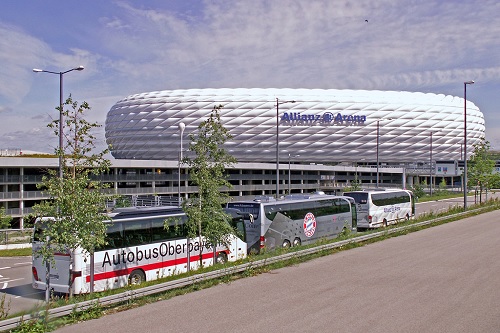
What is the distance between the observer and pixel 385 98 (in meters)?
106

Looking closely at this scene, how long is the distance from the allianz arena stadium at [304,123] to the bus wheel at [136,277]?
83633 millimetres

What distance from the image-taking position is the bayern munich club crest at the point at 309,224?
2366cm

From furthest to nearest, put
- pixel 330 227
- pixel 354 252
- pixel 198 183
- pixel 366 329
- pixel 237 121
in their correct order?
pixel 237 121
pixel 330 227
pixel 354 252
pixel 198 183
pixel 366 329

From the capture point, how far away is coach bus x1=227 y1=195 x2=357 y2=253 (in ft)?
69.8

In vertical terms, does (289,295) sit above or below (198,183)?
below

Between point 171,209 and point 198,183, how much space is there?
3.35 metres

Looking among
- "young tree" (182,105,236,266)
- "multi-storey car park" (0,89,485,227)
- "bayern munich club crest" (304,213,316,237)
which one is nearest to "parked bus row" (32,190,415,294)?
"bayern munich club crest" (304,213,316,237)

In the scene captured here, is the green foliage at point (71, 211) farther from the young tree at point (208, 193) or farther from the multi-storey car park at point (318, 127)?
the multi-storey car park at point (318, 127)

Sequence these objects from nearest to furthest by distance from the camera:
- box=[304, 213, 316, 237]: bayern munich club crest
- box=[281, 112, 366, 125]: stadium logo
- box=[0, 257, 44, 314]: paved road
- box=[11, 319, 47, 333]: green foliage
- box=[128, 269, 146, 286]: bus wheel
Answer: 1. box=[11, 319, 47, 333]: green foliage
2. box=[0, 257, 44, 314]: paved road
3. box=[128, 269, 146, 286]: bus wheel
4. box=[304, 213, 316, 237]: bayern munich club crest
5. box=[281, 112, 366, 125]: stadium logo

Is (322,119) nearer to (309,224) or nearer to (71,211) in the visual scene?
(309,224)

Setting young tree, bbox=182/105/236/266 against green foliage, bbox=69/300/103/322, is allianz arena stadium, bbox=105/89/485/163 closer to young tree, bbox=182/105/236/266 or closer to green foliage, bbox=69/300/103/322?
young tree, bbox=182/105/236/266

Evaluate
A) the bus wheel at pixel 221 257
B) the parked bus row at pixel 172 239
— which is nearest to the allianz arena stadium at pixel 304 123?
the parked bus row at pixel 172 239

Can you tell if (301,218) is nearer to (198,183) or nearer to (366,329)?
(198,183)

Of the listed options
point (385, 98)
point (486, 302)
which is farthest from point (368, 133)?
point (486, 302)
